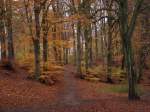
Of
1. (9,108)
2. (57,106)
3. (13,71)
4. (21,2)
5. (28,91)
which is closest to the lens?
(9,108)

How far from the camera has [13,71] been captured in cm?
2477

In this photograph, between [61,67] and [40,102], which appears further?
[61,67]

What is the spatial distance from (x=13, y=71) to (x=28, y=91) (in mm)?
6140

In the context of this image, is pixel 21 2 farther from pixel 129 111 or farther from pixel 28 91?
pixel 129 111

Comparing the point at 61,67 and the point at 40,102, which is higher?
the point at 61,67

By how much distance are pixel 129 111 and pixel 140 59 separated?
56.4 ft

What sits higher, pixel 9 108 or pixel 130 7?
pixel 130 7

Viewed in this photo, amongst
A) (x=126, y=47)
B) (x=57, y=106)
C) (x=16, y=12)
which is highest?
(x=16, y=12)

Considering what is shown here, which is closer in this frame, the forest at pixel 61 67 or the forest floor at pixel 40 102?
the forest floor at pixel 40 102

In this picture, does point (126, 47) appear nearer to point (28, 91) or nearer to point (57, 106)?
point (57, 106)

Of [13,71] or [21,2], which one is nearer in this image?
[21,2]

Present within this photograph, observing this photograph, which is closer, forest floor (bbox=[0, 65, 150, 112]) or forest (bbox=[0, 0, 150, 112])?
forest floor (bbox=[0, 65, 150, 112])

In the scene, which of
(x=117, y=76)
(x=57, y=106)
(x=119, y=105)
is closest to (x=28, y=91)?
(x=57, y=106)

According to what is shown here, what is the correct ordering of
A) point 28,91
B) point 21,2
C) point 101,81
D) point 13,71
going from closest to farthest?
point 28,91, point 21,2, point 13,71, point 101,81
